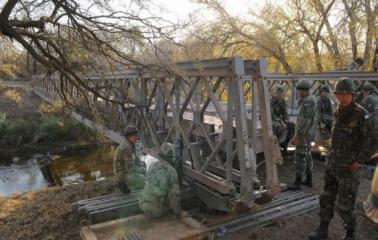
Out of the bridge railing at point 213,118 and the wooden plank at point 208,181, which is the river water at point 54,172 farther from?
the wooden plank at point 208,181

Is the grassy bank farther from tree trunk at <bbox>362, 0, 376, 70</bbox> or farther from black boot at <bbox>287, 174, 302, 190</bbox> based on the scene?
tree trunk at <bbox>362, 0, 376, 70</bbox>

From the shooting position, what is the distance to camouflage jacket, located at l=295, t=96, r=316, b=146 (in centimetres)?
625

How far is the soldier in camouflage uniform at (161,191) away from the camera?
220 inches

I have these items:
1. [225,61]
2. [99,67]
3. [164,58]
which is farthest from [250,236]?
[99,67]

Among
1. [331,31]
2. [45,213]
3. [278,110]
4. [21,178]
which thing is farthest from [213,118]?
[331,31]

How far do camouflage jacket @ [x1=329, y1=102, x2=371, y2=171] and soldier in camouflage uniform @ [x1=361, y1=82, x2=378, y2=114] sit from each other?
346 centimetres

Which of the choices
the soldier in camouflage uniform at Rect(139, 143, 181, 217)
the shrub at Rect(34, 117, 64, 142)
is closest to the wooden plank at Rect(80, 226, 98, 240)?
the soldier in camouflage uniform at Rect(139, 143, 181, 217)

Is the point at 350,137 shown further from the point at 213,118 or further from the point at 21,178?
the point at 21,178

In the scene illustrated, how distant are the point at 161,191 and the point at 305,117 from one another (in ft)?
9.37

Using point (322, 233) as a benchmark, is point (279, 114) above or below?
above

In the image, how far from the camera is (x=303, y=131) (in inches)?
250

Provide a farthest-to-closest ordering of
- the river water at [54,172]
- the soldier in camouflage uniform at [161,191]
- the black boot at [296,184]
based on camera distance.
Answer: the river water at [54,172] < the black boot at [296,184] < the soldier in camouflage uniform at [161,191]

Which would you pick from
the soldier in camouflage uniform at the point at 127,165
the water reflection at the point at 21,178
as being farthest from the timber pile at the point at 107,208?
the water reflection at the point at 21,178

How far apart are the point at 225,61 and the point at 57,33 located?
2.91 metres
